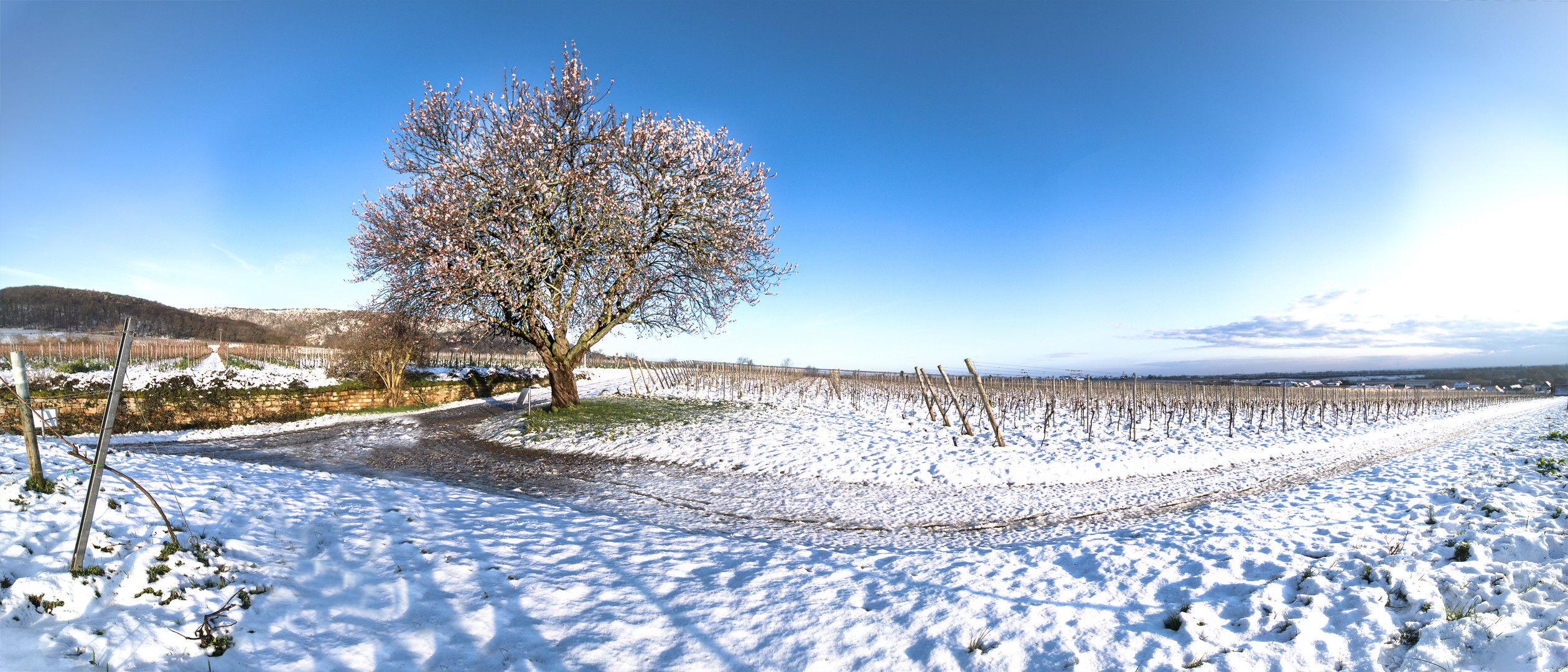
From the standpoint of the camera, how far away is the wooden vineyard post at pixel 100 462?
10.7ft

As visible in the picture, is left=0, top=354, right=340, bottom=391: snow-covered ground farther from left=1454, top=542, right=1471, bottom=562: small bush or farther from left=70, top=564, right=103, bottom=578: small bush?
left=1454, top=542, right=1471, bottom=562: small bush

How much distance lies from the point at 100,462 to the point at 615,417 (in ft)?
33.3

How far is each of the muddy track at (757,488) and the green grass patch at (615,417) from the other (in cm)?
111

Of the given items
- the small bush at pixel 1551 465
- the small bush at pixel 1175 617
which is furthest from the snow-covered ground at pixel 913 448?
the small bush at pixel 1175 617

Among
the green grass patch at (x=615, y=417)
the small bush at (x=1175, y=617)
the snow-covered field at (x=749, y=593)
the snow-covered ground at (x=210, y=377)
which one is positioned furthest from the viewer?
the snow-covered ground at (x=210, y=377)

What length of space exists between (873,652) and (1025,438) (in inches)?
418

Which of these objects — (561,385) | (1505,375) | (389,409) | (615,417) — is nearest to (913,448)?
(615,417)

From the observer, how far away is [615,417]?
13.5 meters

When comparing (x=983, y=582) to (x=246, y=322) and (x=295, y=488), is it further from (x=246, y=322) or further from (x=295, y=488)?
(x=246, y=322)

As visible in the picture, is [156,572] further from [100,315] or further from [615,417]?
[100,315]

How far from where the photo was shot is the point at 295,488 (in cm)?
614

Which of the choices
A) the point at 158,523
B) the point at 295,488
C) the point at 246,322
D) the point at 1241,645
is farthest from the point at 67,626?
the point at 246,322

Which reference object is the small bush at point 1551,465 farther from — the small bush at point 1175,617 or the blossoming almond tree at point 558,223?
the blossoming almond tree at point 558,223

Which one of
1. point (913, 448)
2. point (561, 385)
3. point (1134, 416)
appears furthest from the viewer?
point (1134, 416)
